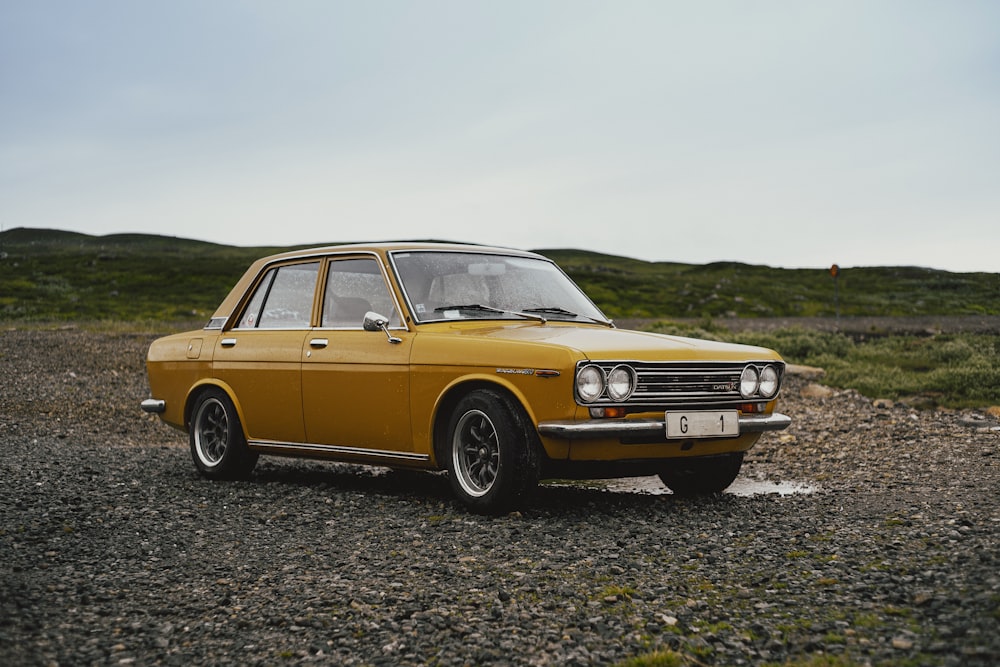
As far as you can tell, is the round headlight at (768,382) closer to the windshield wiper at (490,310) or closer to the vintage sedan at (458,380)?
the vintage sedan at (458,380)

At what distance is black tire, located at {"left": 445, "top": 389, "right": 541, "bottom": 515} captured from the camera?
18.6 ft

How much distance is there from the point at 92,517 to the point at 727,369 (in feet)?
12.9

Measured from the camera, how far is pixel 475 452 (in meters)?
6.01

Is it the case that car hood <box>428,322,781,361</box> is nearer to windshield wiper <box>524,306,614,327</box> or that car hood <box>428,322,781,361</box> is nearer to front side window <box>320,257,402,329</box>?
windshield wiper <box>524,306,614,327</box>

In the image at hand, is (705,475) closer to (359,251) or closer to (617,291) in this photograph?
(359,251)

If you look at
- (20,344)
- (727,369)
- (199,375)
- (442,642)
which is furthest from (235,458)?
(20,344)

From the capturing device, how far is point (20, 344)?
64.8 feet

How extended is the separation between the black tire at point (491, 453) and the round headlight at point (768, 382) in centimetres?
161

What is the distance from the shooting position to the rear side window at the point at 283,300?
24.4 feet

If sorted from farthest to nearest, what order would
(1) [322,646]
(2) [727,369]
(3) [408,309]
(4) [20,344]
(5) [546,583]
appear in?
(4) [20,344] → (3) [408,309] → (2) [727,369] → (5) [546,583] → (1) [322,646]

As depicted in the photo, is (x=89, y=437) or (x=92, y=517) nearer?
(x=92, y=517)

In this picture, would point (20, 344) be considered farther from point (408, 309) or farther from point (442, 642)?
point (442, 642)

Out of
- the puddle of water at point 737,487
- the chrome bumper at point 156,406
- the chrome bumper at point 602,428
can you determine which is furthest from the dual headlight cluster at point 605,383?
the chrome bumper at point 156,406

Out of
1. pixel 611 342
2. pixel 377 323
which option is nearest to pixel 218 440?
pixel 377 323
